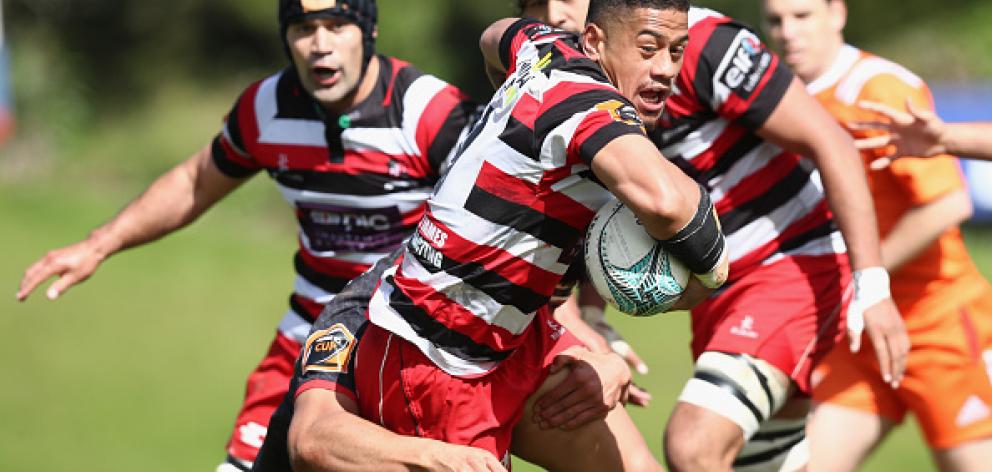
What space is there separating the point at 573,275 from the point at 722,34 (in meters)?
1.07

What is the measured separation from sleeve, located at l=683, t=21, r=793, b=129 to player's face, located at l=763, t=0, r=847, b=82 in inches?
24.8

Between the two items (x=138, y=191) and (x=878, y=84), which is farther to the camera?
(x=138, y=191)

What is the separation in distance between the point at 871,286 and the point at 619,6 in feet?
4.92

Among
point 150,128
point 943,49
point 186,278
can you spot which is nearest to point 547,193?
point 186,278

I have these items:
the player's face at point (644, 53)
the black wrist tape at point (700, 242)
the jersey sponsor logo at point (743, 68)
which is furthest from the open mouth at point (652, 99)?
the jersey sponsor logo at point (743, 68)

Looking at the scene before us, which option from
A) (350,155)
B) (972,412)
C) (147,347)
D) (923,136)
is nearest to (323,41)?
(350,155)

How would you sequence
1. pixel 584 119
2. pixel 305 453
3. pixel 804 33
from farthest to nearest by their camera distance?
pixel 804 33 < pixel 305 453 < pixel 584 119

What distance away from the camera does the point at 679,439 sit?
188 inches

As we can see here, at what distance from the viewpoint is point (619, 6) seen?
4020 millimetres

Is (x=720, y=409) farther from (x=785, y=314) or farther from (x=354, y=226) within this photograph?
(x=354, y=226)

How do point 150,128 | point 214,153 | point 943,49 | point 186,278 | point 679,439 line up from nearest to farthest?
point 679,439 < point 214,153 < point 186,278 < point 943,49 < point 150,128

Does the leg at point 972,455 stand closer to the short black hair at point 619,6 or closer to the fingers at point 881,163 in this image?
the fingers at point 881,163

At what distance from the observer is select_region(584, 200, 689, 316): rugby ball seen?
3.84 meters

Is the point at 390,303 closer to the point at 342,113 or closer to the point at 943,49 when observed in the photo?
the point at 342,113
